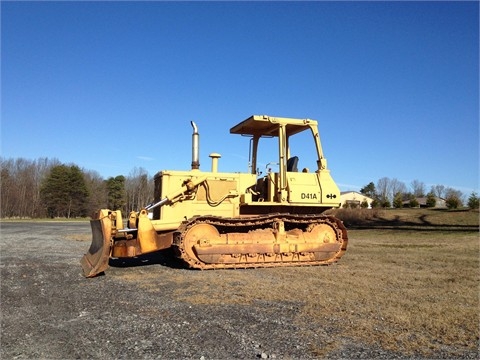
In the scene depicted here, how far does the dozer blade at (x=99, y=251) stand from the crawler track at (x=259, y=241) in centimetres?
158

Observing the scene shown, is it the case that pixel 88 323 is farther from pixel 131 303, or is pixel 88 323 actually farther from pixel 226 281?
pixel 226 281

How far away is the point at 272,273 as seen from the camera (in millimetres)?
9305

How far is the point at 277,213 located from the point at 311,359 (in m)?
6.92

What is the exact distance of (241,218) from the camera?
10508 mm

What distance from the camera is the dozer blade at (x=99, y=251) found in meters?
8.67

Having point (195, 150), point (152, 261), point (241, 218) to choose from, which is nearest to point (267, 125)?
point (195, 150)

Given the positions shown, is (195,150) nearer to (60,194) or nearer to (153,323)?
(153,323)

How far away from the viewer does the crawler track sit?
32.5ft

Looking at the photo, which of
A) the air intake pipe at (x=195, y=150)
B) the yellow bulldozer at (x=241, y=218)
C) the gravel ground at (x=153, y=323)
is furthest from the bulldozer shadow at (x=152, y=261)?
the air intake pipe at (x=195, y=150)

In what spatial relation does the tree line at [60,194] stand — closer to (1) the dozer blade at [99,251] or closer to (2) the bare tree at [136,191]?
(2) the bare tree at [136,191]

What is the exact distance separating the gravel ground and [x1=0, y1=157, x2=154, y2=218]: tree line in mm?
51376

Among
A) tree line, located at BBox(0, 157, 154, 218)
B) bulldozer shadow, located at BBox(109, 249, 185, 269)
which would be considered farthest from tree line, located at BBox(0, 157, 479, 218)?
bulldozer shadow, located at BBox(109, 249, 185, 269)

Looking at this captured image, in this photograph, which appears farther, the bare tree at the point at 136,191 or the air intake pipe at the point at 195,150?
the bare tree at the point at 136,191

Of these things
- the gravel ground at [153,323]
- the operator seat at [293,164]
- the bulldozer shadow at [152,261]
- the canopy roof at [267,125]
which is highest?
the canopy roof at [267,125]
